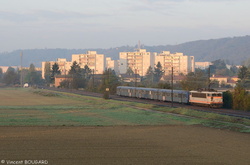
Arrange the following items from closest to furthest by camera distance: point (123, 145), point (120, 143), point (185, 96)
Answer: point (123, 145)
point (120, 143)
point (185, 96)

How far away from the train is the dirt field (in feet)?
72.7

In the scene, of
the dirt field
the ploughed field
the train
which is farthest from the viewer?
the train

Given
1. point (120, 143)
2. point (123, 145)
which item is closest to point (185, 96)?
point (120, 143)

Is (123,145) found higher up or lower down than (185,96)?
lower down

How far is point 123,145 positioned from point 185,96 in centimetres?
4042

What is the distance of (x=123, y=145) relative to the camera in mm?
24859

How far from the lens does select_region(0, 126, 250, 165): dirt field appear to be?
66.9 feet

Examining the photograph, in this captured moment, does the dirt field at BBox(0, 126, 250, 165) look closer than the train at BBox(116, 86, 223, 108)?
Yes

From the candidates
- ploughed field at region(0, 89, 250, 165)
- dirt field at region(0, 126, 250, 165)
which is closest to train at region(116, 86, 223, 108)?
ploughed field at region(0, 89, 250, 165)

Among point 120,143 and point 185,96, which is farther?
point 185,96

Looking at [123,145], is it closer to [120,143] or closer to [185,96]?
[120,143]

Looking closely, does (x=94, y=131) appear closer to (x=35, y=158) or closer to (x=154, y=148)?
(x=154, y=148)

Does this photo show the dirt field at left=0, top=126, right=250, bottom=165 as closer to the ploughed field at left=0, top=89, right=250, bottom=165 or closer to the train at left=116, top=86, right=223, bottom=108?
the ploughed field at left=0, top=89, right=250, bottom=165

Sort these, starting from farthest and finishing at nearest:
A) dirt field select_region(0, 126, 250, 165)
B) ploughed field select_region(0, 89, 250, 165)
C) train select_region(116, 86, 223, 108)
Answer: train select_region(116, 86, 223, 108) < ploughed field select_region(0, 89, 250, 165) < dirt field select_region(0, 126, 250, 165)
